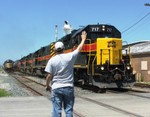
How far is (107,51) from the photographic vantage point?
72.1ft

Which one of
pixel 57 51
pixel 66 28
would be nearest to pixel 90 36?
pixel 57 51

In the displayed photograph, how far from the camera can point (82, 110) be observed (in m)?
13.0

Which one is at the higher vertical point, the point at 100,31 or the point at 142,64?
the point at 100,31

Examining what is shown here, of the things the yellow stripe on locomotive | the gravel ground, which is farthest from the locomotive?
the gravel ground

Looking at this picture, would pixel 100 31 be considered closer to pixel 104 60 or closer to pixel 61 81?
pixel 104 60

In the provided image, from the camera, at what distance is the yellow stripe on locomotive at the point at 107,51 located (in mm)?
21875

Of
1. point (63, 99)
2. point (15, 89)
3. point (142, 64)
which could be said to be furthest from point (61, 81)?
point (142, 64)

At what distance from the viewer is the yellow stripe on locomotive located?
71.8 feet

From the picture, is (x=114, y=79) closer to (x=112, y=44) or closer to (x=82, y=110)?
(x=112, y=44)

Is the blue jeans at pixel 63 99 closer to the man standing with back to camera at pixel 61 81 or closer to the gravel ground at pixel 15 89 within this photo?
the man standing with back to camera at pixel 61 81

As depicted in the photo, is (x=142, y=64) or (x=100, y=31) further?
(x=142, y=64)

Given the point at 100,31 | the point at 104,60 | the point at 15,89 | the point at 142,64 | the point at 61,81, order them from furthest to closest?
the point at 142,64 → the point at 15,89 → the point at 100,31 → the point at 104,60 → the point at 61,81

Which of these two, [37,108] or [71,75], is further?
[37,108]

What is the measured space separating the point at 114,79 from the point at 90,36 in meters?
3.38
